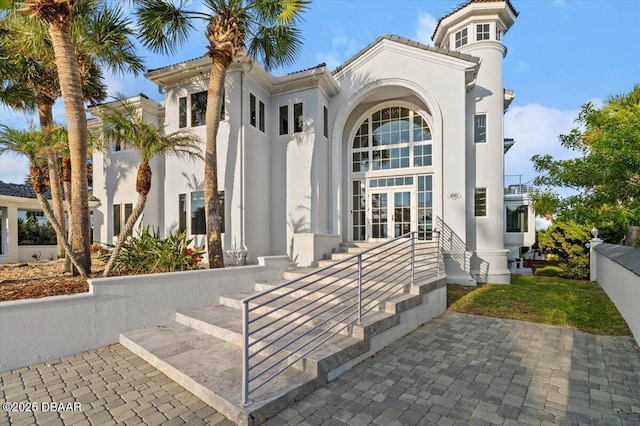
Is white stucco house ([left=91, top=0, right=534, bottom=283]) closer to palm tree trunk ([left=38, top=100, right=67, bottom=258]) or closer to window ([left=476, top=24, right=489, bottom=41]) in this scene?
window ([left=476, top=24, right=489, bottom=41])

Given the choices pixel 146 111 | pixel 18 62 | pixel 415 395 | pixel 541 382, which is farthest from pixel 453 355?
pixel 146 111

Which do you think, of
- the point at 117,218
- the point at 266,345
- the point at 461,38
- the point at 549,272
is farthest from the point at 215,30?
the point at 549,272

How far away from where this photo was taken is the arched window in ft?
39.3

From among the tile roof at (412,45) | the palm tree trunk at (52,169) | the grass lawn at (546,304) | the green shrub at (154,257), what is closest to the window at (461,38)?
A: the tile roof at (412,45)

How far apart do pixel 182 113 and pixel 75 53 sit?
4024 mm

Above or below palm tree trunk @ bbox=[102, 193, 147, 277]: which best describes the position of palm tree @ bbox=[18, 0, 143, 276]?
above

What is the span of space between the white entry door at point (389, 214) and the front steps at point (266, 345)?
17.4ft

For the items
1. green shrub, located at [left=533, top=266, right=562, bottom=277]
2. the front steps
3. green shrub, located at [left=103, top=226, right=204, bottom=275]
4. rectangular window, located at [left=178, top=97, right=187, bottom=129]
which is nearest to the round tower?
green shrub, located at [left=533, top=266, right=562, bottom=277]

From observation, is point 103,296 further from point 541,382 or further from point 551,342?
point 551,342

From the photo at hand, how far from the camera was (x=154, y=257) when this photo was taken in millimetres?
7438

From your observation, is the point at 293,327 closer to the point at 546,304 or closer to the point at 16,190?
the point at 546,304

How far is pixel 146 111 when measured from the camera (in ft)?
45.6

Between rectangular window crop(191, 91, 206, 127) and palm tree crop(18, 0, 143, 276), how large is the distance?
2.88m

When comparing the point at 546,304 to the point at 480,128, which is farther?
the point at 480,128
